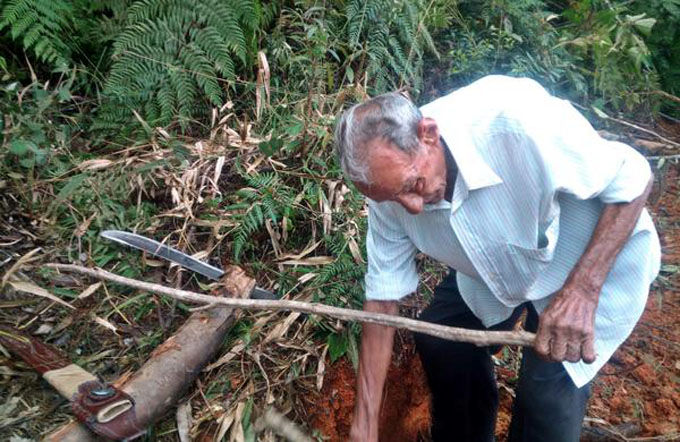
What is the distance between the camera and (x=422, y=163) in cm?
158

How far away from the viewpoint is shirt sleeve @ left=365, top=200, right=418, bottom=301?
1891 mm

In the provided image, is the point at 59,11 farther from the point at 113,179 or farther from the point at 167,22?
the point at 113,179

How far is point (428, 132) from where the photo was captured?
1589 millimetres

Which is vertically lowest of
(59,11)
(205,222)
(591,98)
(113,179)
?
(591,98)

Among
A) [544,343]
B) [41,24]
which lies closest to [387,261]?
[544,343]

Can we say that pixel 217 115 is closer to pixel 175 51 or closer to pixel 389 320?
pixel 175 51

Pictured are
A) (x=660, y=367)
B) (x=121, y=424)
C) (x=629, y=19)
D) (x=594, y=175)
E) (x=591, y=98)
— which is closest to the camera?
(x=594, y=175)

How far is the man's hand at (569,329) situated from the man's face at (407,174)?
0.43 m

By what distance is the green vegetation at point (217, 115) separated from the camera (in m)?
2.63

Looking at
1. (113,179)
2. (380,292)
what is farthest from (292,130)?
(380,292)

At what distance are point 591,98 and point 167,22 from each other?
2.62 metres

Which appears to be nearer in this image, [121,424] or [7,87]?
[121,424]

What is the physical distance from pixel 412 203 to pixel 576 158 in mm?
414

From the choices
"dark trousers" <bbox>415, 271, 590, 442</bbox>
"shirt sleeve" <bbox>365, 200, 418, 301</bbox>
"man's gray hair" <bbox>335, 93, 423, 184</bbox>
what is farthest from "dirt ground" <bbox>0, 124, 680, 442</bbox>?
"man's gray hair" <bbox>335, 93, 423, 184</bbox>
